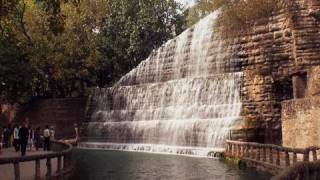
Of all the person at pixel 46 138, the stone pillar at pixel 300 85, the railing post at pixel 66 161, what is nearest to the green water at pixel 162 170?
the railing post at pixel 66 161

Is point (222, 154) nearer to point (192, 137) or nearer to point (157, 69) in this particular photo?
point (192, 137)

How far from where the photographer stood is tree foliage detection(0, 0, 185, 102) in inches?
1939

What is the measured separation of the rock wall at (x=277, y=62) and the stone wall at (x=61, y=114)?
19.6m

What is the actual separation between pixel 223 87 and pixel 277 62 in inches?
146

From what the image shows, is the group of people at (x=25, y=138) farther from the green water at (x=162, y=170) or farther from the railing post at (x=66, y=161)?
the railing post at (x=66, y=161)

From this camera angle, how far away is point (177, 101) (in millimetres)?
36062

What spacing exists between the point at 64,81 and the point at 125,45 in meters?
7.17

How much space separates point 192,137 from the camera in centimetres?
3136

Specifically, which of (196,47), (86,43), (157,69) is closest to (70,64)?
(86,43)

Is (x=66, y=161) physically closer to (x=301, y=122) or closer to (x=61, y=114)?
(x=301, y=122)

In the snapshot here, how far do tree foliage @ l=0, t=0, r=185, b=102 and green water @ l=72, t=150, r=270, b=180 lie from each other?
76.4 feet

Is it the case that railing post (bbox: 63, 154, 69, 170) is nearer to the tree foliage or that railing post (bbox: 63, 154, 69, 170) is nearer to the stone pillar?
the stone pillar

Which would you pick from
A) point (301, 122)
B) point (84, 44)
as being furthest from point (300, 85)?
point (84, 44)

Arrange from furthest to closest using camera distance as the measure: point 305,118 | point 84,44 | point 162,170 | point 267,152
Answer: point 84,44 < point 305,118 < point 267,152 < point 162,170
